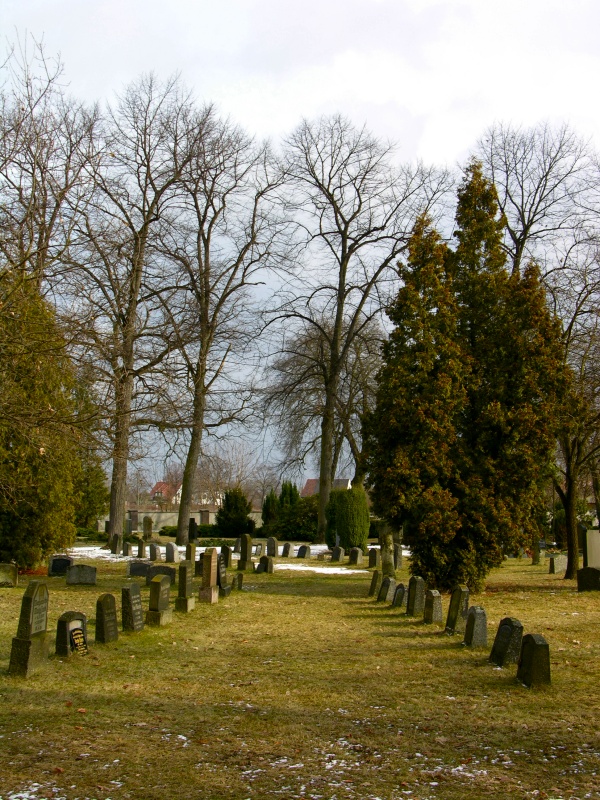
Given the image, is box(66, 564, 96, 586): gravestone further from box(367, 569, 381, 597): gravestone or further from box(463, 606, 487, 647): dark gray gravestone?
box(463, 606, 487, 647): dark gray gravestone

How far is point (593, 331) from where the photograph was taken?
18.8 m

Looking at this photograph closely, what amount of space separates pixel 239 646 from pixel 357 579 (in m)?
9.05

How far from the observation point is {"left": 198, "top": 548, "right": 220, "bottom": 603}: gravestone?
44.5 feet

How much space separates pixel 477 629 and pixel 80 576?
889 cm

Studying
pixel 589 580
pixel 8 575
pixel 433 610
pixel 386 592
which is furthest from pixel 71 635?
pixel 589 580

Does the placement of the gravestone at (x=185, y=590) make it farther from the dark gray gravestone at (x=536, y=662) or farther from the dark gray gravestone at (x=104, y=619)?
the dark gray gravestone at (x=536, y=662)

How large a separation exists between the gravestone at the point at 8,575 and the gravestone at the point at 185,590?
405cm

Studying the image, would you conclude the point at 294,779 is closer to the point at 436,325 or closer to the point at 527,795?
the point at 527,795

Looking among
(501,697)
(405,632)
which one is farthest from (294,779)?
(405,632)

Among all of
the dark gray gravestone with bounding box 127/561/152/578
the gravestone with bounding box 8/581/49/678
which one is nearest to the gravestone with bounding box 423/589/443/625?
the gravestone with bounding box 8/581/49/678

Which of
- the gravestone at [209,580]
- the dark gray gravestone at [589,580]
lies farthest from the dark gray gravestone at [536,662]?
the dark gray gravestone at [589,580]

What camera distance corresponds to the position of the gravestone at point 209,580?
13.6m

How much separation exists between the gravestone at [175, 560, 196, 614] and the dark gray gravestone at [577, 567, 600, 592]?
7.87 metres

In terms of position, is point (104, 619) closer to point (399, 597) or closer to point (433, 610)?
point (433, 610)
